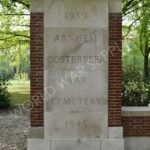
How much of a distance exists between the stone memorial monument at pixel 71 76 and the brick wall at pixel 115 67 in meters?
0.09

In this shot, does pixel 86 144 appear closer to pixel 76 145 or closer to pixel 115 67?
pixel 76 145

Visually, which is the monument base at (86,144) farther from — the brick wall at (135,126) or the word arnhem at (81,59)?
the word arnhem at (81,59)

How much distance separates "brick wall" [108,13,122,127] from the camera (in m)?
9.23

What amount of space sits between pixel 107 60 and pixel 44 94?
165cm

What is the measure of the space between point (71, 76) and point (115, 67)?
3.39 feet

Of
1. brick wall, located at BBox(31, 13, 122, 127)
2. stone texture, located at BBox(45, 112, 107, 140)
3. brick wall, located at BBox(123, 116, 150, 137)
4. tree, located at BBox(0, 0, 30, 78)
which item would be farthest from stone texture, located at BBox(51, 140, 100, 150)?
tree, located at BBox(0, 0, 30, 78)

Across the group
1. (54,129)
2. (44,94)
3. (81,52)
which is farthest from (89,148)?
(81,52)

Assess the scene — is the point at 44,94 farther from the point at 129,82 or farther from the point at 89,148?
the point at 129,82

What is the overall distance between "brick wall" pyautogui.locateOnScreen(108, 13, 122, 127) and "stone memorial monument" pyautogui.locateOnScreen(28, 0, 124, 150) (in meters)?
0.09

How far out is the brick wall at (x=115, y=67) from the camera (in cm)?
923

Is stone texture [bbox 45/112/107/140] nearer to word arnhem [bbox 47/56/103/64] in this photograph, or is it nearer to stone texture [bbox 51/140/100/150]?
stone texture [bbox 51/140/100/150]

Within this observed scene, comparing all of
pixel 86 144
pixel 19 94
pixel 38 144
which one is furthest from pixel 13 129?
pixel 19 94

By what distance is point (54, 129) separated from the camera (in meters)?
9.29

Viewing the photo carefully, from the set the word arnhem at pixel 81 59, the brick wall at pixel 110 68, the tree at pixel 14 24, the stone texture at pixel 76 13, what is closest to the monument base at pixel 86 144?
the brick wall at pixel 110 68
